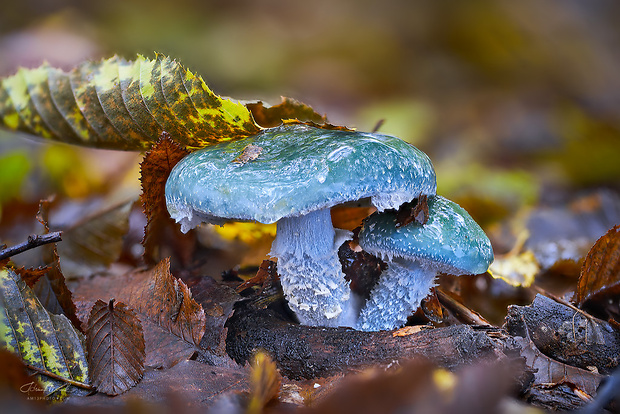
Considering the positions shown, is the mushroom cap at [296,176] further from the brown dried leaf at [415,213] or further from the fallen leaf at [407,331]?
the fallen leaf at [407,331]

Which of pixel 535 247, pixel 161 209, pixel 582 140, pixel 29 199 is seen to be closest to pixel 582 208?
pixel 535 247

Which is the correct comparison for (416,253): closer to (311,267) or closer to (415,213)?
(415,213)

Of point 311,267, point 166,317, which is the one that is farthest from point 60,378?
point 311,267

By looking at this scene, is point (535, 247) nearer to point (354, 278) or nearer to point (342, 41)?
point (354, 278)

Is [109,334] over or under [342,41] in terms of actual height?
under

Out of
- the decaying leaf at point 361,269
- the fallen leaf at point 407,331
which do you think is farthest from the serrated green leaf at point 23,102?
the fallen leaf at point 407,331

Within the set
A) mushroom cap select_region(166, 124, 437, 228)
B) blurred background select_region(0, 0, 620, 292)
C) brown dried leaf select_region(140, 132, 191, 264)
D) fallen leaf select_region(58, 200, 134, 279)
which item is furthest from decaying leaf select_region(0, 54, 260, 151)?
blurred background select_region(0, 0, 620, 292)

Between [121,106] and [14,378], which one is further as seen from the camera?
[121,106]
